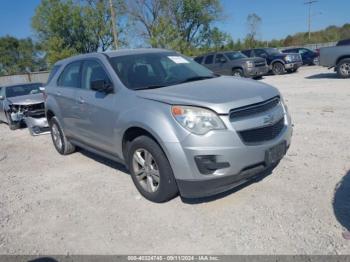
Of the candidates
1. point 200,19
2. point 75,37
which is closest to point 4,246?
point 75,37

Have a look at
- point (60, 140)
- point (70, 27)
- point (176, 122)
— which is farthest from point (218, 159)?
point (70, 27)

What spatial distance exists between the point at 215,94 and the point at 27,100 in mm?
7274

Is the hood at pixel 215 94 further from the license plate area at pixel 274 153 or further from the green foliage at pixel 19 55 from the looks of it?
the green foliage at pixel 19 55

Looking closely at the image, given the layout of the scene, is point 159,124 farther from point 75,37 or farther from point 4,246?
point 75,37

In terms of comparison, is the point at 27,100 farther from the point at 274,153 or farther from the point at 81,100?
the point at 274,153

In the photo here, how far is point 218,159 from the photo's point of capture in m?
Result: 3.34

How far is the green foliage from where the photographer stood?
58969 mm

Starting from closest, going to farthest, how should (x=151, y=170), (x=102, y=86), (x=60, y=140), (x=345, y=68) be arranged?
(x=151, y=170) → (x=102, y=86) → (x=60, y=140) → (x=345, y=68)

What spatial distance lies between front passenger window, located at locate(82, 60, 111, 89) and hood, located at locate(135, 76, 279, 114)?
89 centimetres

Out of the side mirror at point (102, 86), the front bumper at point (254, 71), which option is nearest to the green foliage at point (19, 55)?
the front bumper at point (254, 71)

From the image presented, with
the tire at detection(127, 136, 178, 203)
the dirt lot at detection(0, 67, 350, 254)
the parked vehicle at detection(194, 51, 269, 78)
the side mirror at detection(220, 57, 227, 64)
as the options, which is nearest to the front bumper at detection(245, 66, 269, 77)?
the parked vehicle at detection(194, 51, 269, 78)

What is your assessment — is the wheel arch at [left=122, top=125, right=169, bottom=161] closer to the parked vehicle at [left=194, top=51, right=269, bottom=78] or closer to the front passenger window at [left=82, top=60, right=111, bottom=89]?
the front passenger window at [left=82, top=60, right=111, bottom=89]

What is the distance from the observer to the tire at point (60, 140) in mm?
6305

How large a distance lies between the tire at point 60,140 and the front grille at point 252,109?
3.87 metres
